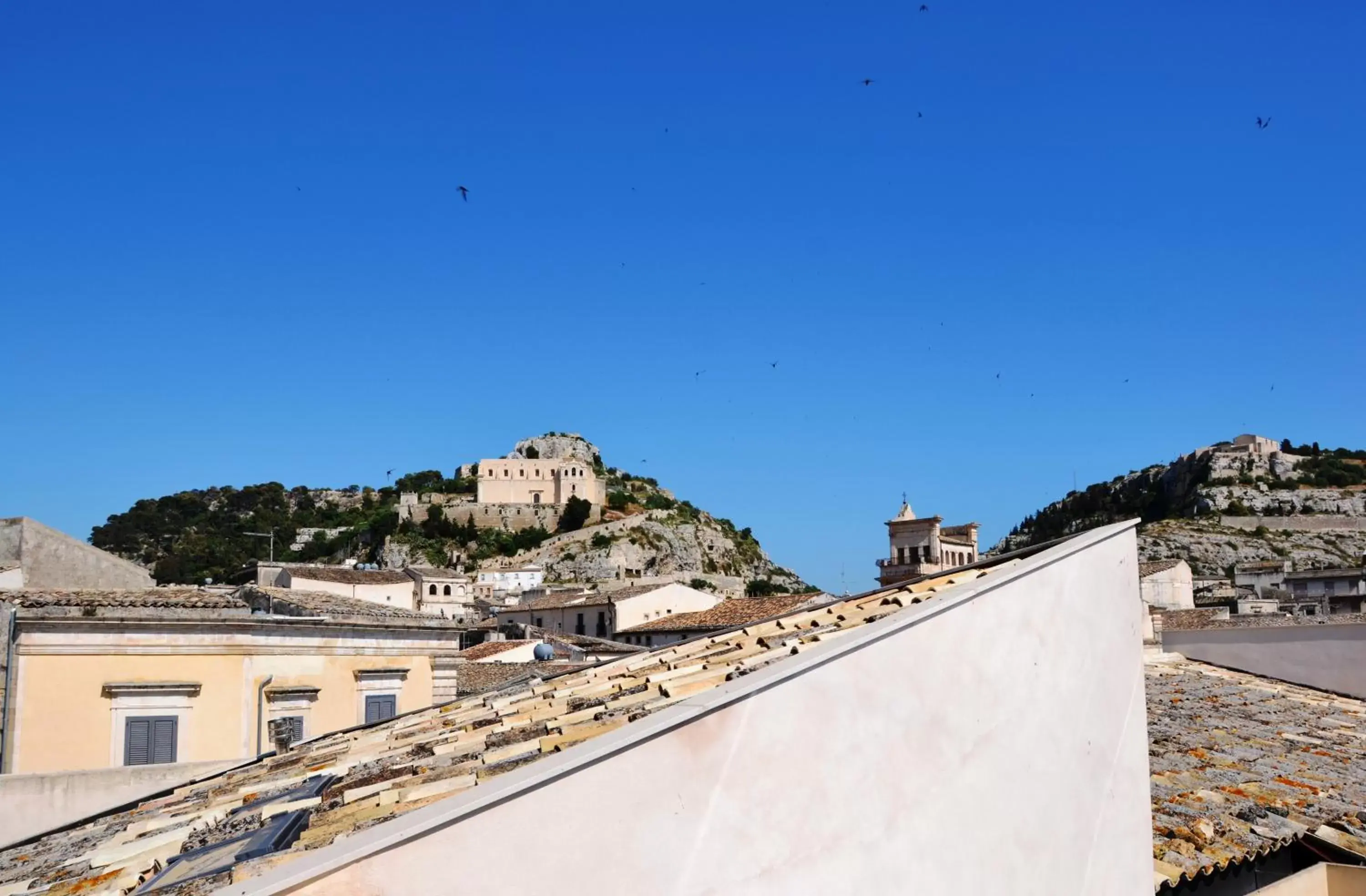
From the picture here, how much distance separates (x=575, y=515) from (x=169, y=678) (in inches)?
4174

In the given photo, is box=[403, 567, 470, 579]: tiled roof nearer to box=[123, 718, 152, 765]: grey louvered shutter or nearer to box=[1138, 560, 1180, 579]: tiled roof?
box=[1138, 560, 1180, 579]: tiled roof

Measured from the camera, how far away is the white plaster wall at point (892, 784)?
3.79 m

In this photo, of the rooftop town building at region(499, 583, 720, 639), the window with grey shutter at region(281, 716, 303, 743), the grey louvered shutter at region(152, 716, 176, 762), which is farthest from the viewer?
A: the rooftop town building at region(499, 583, 720, 639)

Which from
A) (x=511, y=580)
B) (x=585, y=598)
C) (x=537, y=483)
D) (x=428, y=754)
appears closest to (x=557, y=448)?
(x=537, y=483)

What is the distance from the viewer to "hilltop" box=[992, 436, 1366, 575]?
3359 inches

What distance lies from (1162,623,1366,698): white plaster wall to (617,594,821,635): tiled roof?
71.3ft

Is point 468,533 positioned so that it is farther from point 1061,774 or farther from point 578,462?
point 1061,774

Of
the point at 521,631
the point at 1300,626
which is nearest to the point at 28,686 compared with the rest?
the point at 1300,626

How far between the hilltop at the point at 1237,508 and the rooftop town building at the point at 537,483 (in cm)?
4908

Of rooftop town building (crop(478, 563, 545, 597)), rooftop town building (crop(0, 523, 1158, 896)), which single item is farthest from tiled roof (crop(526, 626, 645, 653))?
rooftop town building (crop(478, 563, 545, 597))

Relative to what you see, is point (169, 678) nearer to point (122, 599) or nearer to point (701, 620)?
point (122, 599)

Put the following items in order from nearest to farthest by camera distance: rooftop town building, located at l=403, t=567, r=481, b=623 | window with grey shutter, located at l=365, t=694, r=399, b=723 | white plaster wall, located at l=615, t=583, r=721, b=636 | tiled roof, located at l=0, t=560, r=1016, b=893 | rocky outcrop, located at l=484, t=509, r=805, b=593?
tiled roof, located at l=0, t=560, r=1016, b=893
window with grey shutter, located at l=365, t=694, r=399, b=723
white plaster wall, located at l=615, t=583, r=721, b=636
rooftop town building, located at l=403, t=567, r=481, b=623
rocky outcrop, located at l=484, t=509, r=805, b=593

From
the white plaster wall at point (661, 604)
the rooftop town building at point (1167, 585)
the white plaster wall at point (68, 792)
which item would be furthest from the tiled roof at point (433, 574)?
the white plaster wall at point (68, 792)

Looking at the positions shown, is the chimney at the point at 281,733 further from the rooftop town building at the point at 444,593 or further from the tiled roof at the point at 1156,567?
the rooftop town building at the point at 444,593
